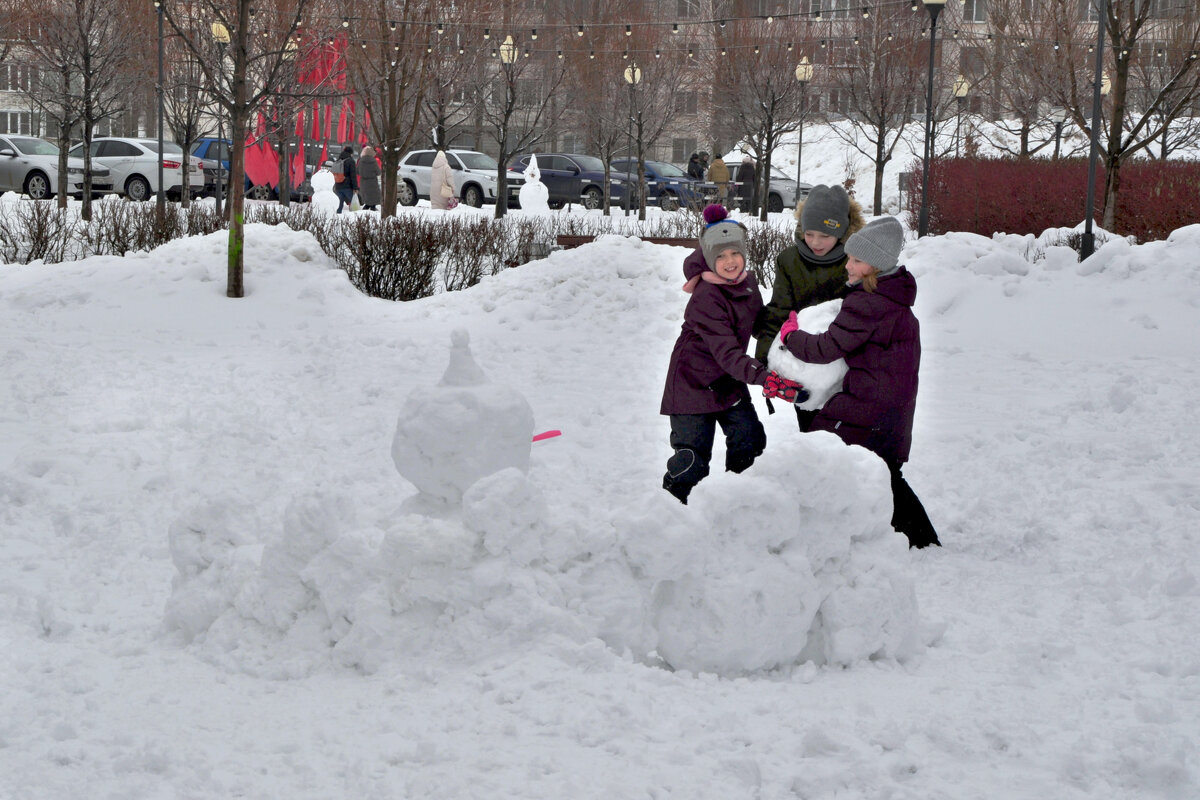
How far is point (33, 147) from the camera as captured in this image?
80.9 ft

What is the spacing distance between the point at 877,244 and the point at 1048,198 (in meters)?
15.4

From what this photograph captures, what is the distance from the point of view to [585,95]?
28625 millimetres

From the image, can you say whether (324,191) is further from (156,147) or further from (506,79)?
(506,79)

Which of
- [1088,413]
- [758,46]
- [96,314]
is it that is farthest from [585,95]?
[1088,413]

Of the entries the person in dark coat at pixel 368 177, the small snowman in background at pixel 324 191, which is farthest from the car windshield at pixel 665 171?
the person in dark coat at pixel 368 177

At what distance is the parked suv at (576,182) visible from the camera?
2867 cm

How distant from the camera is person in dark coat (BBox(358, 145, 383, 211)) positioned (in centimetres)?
2259

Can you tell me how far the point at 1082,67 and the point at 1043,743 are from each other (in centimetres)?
2938

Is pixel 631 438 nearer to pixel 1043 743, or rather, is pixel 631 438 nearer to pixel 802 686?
pixel 802 686

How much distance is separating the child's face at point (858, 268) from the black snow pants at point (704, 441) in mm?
685

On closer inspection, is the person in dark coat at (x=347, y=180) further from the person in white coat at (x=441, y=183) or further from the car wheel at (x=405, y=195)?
the car wheel at (x=405, y=195)

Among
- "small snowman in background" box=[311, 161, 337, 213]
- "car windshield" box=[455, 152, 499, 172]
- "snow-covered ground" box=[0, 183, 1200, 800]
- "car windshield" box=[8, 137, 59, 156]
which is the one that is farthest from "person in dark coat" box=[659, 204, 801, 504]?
"car windshield" box=[455, 152, 499, 172]

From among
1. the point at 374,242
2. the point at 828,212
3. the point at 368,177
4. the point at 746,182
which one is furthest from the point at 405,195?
the point at 828,212

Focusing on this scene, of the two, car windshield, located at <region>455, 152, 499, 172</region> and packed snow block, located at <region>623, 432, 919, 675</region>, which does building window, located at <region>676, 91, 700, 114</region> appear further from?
packed snow block, located at <region>623, 432, 919, 675</region>
